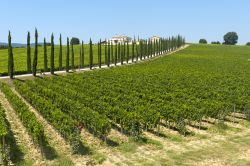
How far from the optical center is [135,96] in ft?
126

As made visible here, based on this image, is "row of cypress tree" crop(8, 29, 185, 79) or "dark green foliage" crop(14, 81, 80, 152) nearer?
"dark green foliage" crop(14, 81, 80, 152)

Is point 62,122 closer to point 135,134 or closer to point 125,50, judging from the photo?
point 135,134

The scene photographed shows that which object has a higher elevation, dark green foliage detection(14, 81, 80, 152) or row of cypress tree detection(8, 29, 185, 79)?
row of cypress tree detection(8, 29, 185, 79)

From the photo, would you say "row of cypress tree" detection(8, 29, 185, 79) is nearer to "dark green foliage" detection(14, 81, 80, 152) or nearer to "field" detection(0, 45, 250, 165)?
"dark green foliage" detection(14, 81, 80, 152)

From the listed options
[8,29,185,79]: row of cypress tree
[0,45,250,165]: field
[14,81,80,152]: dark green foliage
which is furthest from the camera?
[8,29,185,79]: row of cypress tree

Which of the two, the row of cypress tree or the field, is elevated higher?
the row of cypress tree

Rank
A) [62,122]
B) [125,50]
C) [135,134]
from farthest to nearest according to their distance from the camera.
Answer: [125,50] < [62,122] < [135,134]

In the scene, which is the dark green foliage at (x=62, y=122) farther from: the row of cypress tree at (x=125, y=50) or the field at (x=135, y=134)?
the row of cypress tree at (x=125, y=50)

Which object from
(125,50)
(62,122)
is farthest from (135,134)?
(125,50)

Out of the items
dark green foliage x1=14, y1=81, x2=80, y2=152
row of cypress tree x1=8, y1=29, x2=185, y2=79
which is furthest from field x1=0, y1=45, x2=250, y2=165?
row of cypress tree x1=8, y1=29, x2=185, y2=79

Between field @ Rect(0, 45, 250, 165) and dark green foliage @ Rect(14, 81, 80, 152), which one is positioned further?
dark green foliage @ Rect(14, 81, 80, 152)

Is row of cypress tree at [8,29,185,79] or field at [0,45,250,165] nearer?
field at [0,45,250,165]

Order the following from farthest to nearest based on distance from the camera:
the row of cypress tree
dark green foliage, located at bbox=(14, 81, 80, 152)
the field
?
the row of cypress tree, dark green foliage, located at bbox=(14, 81, 80, 152), the field

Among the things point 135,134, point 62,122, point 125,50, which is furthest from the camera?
point 125,50
